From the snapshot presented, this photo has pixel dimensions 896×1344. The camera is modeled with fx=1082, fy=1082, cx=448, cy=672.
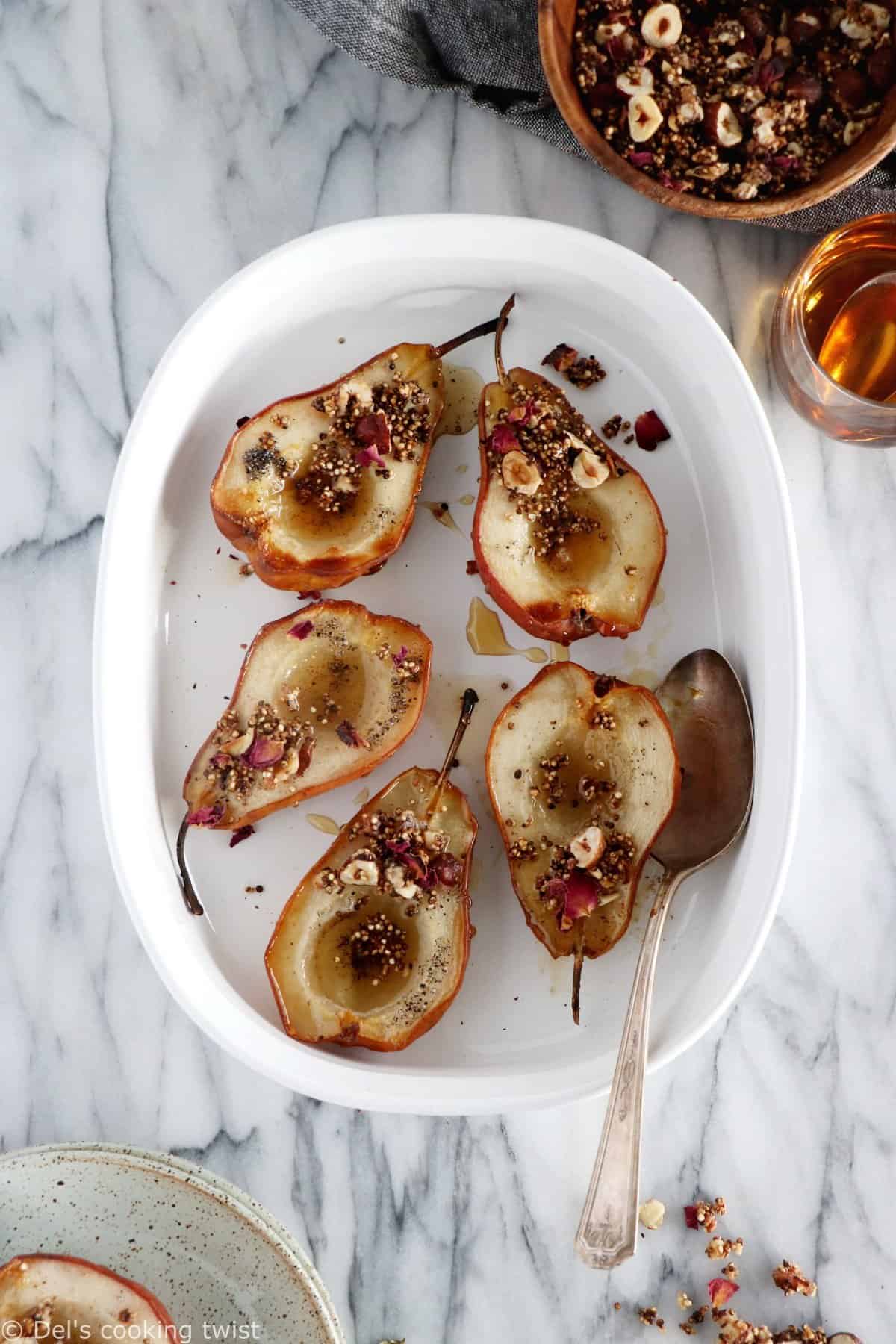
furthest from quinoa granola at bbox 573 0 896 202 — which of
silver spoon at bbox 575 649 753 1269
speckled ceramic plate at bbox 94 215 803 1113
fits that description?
silver spoon at bbox 575 649 753 1269

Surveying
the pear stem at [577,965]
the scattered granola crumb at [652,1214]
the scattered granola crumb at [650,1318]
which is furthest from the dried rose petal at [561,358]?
the scattered granola crumb at [650,1318]

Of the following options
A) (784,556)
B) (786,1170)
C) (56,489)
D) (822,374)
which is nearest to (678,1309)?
(786,1170)

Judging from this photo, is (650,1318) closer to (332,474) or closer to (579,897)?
(579,897)

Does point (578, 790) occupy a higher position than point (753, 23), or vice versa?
point (753, 23)

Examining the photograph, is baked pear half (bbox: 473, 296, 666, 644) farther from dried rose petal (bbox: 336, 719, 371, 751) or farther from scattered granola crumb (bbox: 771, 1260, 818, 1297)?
scattered granola crumb (bbox: 771, 1260, 818, 1297)

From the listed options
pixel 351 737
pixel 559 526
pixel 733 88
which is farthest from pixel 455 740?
pixel 733 88

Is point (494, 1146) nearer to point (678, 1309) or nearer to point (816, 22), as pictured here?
point (678, 1309)
